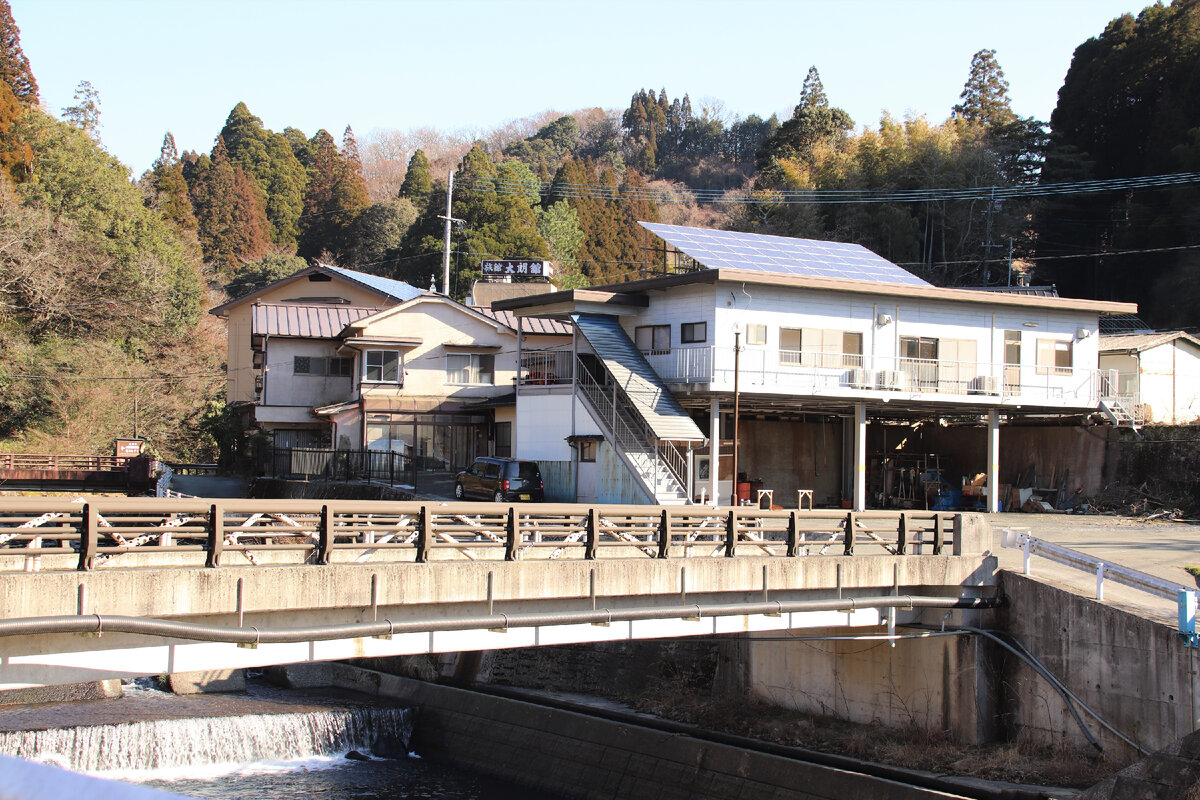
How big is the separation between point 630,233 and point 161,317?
125 feet

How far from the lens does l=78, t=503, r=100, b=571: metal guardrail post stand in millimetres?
9633

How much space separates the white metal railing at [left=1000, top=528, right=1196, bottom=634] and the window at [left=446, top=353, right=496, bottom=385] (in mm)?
27464

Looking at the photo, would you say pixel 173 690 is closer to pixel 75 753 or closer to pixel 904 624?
pixel 75 753

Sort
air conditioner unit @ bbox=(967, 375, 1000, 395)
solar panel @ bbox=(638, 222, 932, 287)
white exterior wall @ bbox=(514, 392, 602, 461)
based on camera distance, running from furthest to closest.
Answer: air conditioner unit @ bbox=(967, 375, 1000, 395), solar panel @ bbox=(638, 222, 932, 287), white exterior wall @ bbox=(514, 392, 602, 461)

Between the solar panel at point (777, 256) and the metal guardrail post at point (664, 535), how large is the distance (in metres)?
17.0

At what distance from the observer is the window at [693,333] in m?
30.8

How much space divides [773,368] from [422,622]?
67.9ft

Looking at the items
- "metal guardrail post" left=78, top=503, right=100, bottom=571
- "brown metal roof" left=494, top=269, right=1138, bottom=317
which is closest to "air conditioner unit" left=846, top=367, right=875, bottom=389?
"brown metal roof" left=494, top=269, right=1138, bottom=317

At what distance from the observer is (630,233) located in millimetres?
82438

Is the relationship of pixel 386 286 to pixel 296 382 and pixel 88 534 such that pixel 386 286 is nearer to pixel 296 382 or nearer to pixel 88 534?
pixel 296 382

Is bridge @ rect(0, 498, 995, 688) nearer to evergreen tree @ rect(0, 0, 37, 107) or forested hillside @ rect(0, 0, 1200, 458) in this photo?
forested hillside @ rect(0, 0, 1200, 458)

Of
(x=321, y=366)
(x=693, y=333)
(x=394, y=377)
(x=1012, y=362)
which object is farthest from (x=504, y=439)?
(x=1012, y=362)

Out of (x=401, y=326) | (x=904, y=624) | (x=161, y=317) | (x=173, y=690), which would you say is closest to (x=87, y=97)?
(x=161, y=317)

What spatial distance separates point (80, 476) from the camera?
125ft
